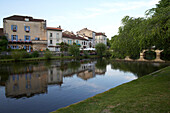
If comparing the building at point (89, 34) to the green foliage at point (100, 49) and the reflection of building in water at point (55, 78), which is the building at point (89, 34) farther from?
the reflection of building in water at point (55, 78)

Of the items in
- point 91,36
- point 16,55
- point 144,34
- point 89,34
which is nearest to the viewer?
point 144,34

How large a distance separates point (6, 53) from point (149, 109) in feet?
129

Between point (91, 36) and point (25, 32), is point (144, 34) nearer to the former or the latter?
point (25, 32)

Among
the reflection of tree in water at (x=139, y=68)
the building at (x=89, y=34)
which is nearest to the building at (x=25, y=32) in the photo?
the reflection of tree in water at (x=139, y=68)

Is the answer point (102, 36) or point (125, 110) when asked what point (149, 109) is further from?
point (102, 36)

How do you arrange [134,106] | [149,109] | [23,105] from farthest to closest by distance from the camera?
[23,105] → [134,106] → [149,109]

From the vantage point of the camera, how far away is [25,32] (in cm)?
4431

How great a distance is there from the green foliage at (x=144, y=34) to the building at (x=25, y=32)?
119ft

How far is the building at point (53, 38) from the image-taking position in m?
49.1

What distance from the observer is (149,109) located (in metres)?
5.11

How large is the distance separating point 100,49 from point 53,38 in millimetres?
19425

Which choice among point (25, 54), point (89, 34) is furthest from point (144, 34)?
point (89, 34)

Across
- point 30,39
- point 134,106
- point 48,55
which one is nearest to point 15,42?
point 30,39

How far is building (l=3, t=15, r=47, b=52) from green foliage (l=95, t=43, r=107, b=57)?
20760 mm
